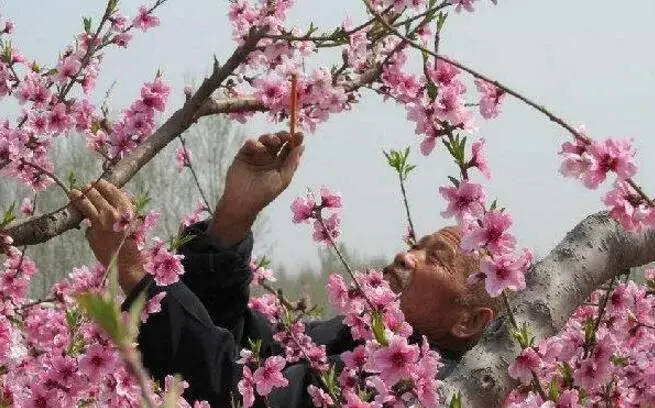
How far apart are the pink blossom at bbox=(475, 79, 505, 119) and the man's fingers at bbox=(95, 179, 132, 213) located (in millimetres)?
1041

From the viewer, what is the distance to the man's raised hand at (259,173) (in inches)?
100.0

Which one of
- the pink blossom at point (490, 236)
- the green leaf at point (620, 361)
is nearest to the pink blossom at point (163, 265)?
the pink blossom at point (490, 236)

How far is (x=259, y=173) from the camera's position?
2.56 meters

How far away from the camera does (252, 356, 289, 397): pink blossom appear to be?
2639mm

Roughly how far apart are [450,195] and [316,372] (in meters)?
1.20

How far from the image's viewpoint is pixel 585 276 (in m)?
2.02

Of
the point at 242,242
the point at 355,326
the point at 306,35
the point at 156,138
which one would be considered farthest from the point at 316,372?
the point at 306,35

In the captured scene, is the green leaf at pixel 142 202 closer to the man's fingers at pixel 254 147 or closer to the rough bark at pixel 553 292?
the man's fingers at pixel 254 147

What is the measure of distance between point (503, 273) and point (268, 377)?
103 cm

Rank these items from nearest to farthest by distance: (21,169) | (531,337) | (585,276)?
(531,337) < (585,276) < (21,169)

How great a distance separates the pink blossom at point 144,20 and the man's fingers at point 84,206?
166cm

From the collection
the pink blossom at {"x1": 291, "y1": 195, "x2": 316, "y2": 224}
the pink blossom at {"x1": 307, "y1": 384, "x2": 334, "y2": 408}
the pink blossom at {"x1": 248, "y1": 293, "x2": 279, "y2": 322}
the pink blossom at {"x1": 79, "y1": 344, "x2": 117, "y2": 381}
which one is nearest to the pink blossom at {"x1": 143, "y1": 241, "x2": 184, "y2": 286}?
the pink blossom at {"x1": 79, "y1": 344, "x2": 117, "y2": 381}

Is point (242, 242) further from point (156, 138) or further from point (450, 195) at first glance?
point (450, 195)

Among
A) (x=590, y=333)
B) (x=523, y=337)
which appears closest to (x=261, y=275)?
(x=590, y=333)
